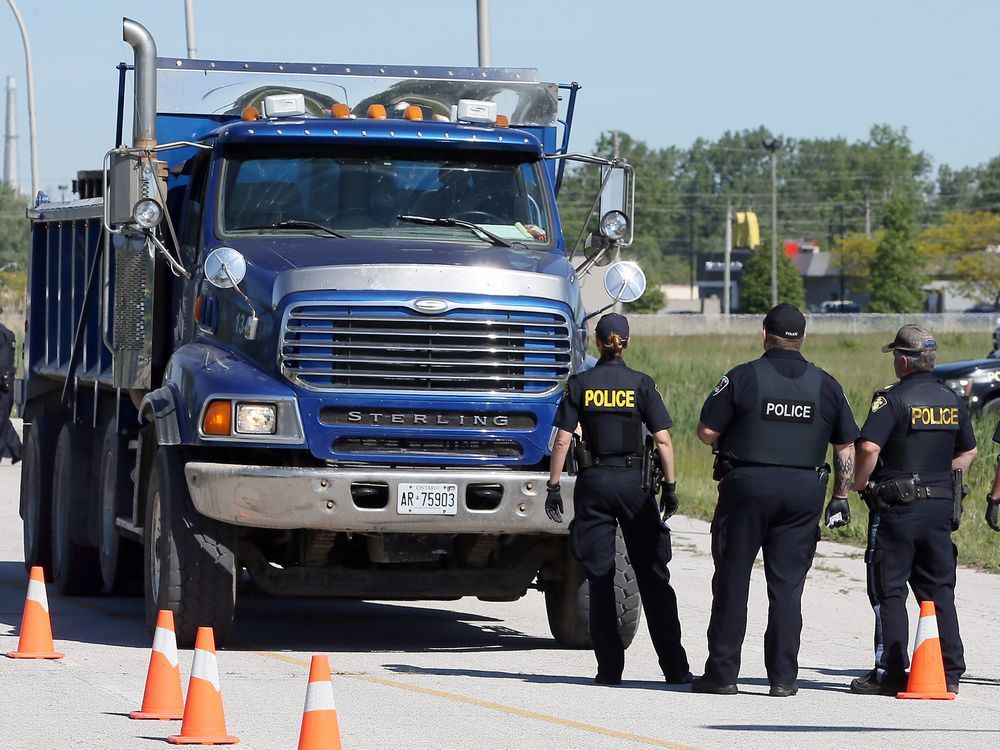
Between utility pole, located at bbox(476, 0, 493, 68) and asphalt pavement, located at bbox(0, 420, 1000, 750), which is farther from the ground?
utility pole, located at bbox(476, 0, 493, 68)

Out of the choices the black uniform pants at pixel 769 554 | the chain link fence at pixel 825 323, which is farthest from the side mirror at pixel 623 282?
the chain link fence at pixel 825 323

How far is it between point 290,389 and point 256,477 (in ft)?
1.70

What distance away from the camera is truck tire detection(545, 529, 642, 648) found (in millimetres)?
10891

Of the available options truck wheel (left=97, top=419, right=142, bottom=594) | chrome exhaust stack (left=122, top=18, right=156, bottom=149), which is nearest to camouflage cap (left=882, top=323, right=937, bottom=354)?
chrome exhaust stack (left=122, top=18, right=156, bottom=149)

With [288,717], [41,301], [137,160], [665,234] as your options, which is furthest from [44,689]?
[665,234]

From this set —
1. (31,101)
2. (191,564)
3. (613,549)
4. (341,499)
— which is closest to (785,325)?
(613,549)

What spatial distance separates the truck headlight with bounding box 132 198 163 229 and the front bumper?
1.52m

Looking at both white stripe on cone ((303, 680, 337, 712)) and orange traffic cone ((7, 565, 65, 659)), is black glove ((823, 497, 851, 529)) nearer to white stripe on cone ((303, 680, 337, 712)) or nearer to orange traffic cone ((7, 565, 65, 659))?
white stripe on cone ((303, 680, 337, 712))

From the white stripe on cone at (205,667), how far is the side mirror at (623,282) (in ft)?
13.4

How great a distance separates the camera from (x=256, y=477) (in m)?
10.2

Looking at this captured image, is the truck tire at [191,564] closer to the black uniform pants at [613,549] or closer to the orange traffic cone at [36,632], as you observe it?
the orange traffic cone at [36,632]

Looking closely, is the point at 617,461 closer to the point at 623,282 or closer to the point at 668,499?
the point at 668,499

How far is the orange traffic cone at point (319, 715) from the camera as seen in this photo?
6.95 meters

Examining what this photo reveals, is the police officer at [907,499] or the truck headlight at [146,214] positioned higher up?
the truck headlight at [146,214]
